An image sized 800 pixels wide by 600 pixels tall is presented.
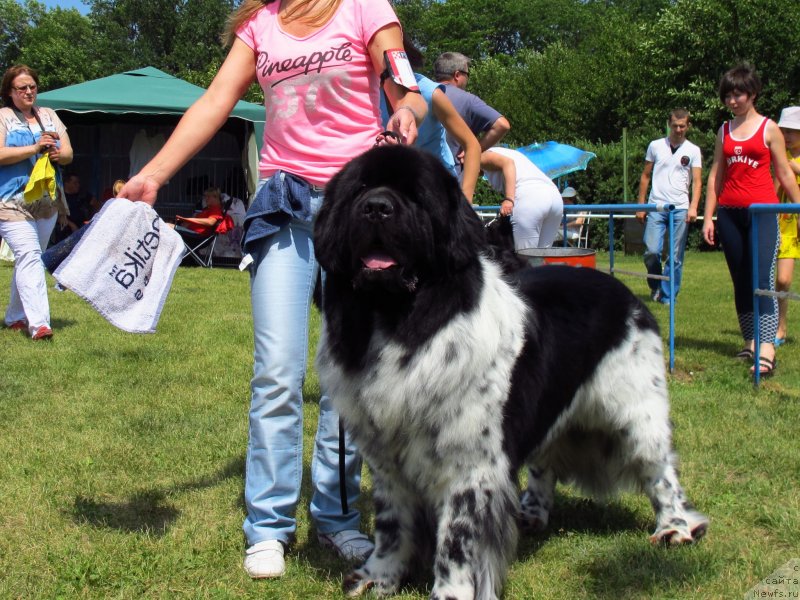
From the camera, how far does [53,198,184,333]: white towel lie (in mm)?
2758

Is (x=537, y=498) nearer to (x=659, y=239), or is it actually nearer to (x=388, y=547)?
(x=388, y=547)

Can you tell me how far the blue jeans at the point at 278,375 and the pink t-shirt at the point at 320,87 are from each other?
0.15 metres

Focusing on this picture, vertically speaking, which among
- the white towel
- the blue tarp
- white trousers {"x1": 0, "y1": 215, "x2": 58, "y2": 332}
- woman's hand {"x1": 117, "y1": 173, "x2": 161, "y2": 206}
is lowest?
white trousers {"x1": 0, "y1": 215, "x2": 58, "y2": 332}

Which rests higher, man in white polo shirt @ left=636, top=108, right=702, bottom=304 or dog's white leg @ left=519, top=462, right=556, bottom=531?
man in white polo shirt @ left=636, top=108, right=702, bottom=304

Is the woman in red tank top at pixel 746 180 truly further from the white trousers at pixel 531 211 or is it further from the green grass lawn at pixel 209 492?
the white trousers at pixel 531 211

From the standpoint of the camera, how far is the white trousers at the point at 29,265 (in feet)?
23.1

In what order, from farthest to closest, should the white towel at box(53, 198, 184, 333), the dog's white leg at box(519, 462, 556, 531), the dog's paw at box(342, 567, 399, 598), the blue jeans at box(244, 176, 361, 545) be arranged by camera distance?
the dog's white leg at box(519, 462, 556, 531), the blue jeans at box(244, 176, 361, 545), the dog's paw at box(342, 567, 399, 598), the white towel at box(53, 198, 184, 333)

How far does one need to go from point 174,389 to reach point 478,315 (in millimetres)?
3694

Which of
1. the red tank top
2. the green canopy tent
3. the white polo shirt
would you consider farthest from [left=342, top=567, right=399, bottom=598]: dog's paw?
the green canopy tent

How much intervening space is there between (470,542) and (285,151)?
1.51m

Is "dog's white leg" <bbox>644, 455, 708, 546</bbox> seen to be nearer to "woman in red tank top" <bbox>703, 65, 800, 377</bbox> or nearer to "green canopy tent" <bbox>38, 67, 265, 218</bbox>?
"woman in red tank top" <bbox>703, 65, 800, 377</bbox>

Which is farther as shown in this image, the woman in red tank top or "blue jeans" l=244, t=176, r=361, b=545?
the woman in red tank top

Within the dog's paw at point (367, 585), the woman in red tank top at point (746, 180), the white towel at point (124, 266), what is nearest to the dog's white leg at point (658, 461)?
the dog's paw at point (367, 585)

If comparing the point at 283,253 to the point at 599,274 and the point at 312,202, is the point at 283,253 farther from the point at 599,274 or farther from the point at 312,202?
the point at 599,274
